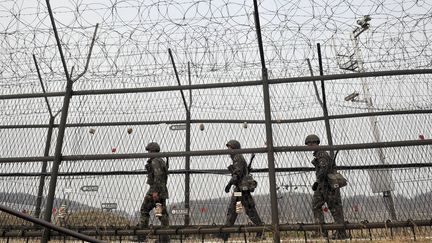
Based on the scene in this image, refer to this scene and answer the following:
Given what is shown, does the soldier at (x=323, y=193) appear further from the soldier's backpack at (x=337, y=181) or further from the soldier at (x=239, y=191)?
the soldier at (x=239, y=191)

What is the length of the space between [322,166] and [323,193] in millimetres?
483

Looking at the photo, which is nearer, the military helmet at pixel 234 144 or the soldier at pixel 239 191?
the soldier at pixel 239 191

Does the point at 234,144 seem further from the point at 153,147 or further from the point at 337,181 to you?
the point at 337,181

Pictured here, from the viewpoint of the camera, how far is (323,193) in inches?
234

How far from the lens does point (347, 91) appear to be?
653 centimetres

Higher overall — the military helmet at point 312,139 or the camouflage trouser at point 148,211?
the military helmet at point 312,139

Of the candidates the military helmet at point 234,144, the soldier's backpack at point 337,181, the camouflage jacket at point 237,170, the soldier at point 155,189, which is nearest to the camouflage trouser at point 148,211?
the soldier at point 155,189

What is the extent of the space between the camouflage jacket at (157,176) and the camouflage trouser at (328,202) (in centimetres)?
243

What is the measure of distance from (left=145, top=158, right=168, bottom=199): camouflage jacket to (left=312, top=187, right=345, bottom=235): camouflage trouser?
2.43 metres

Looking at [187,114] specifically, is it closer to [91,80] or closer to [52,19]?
[91,80]

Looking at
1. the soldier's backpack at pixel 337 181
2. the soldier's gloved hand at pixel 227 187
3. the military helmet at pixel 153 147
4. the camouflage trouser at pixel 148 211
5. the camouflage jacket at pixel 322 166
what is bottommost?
the camouflage trouser at pixel 148 211

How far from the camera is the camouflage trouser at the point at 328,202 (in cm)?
588

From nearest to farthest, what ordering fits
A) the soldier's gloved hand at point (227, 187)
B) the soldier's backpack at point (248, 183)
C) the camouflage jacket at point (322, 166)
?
the camouflage jacket at point (322, 166)
the soldier's backpack at point (248, 183)
the soldier's gloved hand at point (227, 187)

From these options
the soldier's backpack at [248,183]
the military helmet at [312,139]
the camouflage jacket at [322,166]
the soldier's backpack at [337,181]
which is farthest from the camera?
the military helmet at [312,139]
